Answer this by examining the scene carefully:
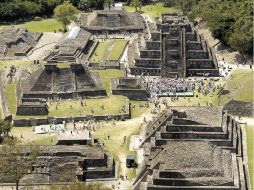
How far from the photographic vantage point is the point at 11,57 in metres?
95.2

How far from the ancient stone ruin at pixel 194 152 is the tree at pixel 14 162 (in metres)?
10.3

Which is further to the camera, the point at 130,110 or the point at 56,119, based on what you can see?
the point at 130,110

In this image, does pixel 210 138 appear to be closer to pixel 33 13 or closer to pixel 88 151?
pixel 88 151

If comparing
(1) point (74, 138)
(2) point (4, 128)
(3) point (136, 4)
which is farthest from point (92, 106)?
(3) point (136, 4)

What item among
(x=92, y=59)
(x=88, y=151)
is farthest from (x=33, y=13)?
(x=88, y=151)

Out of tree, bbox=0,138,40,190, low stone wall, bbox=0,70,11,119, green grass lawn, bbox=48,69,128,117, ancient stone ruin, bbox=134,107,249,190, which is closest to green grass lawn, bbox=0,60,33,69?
low stone wall, bbox=0,70,11,119

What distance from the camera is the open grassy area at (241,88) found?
71.6m

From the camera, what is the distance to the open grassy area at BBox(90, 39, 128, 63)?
9331 cm

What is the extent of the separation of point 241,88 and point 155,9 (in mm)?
59708

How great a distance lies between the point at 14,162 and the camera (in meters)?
50.7

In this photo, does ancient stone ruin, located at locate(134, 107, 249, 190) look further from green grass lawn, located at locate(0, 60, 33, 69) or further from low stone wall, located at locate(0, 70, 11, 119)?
green grass lawn, located at locate(0, 60, 33, 69)

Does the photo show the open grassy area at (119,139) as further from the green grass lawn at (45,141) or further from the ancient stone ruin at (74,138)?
the green grass lawn at (45,141)

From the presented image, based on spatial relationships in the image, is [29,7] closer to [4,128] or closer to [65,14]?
[65,14]

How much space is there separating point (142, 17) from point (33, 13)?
2497cm
